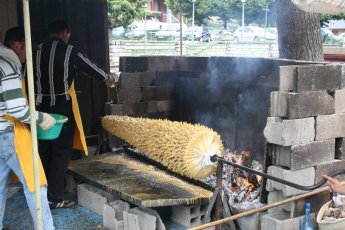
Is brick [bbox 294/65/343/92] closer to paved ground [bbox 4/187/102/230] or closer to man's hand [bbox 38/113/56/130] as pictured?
man's hand [bbox 38/113/56/130]

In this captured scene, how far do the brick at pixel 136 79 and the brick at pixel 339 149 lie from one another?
124 inches

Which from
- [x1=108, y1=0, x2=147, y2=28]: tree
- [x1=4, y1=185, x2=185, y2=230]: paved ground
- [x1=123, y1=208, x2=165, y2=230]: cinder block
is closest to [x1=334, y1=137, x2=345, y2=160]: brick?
[x1=4, y1=185, x2=185, y2=230]: paved ground

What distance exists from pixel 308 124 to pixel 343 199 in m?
0.76

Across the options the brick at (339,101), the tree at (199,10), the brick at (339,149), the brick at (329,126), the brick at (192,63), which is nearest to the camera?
the brick at (329,126)

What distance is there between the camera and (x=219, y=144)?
429cm

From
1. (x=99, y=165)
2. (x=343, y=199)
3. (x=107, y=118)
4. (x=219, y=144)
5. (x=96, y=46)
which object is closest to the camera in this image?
(x=343, y=199)

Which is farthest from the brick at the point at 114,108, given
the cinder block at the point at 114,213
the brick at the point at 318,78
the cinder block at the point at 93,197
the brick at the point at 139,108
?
the brick at the point at 318,78

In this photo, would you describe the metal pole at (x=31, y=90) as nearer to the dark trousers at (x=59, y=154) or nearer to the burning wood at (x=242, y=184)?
the dark trousers at (x=59, y=154)

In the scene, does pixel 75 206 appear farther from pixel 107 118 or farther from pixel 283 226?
pixel 283 226

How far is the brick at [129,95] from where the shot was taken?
622cm

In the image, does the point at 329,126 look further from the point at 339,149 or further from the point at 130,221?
the point at 130,221

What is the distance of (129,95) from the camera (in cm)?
630

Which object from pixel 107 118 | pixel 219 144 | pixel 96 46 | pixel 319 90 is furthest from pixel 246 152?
pixel 96 46

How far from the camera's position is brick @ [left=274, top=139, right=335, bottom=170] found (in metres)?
3.90
